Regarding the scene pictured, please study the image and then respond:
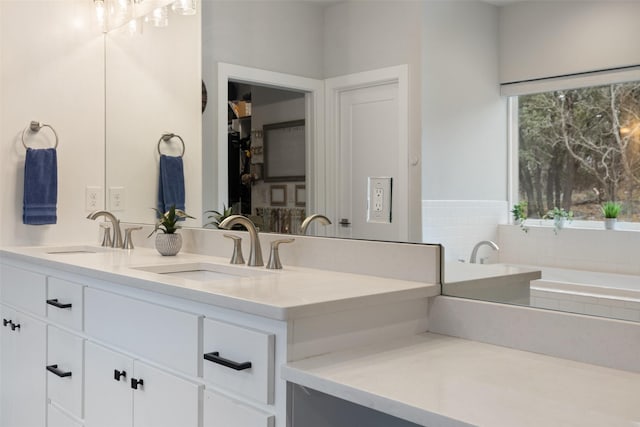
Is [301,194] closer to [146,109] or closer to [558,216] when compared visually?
[558,216]

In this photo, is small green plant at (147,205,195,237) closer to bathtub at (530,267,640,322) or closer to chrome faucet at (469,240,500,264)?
chrome faucet at (469,240,500,264)

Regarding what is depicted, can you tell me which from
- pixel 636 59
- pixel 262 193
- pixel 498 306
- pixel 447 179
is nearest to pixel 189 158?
pixel 262 193

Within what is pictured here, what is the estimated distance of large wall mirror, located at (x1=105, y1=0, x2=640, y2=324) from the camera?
1.41 metres

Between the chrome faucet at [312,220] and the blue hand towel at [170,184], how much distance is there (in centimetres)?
79

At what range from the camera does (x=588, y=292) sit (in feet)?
4.20

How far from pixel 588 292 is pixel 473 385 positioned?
1.15 feet

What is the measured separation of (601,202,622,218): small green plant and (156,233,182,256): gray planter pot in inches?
60.8

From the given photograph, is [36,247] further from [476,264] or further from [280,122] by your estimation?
[476,264]

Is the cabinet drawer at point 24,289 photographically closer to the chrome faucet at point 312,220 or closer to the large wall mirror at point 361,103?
the large wall mirror at point 361,103

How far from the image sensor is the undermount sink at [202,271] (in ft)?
6.32

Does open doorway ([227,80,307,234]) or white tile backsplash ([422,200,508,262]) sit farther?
open doorway ([227,80,307,234])

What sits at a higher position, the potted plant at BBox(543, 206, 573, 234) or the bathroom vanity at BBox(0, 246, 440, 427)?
the potted plant at BBox(543, 206, 573, 234)

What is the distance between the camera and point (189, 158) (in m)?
2.58

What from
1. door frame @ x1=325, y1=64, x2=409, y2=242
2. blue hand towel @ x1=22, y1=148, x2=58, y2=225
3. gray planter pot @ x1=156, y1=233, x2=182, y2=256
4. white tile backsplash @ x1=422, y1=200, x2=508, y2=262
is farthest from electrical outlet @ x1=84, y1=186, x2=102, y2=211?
white tile backsplash @ x1=422, y1=200, x2=508, y2=262
